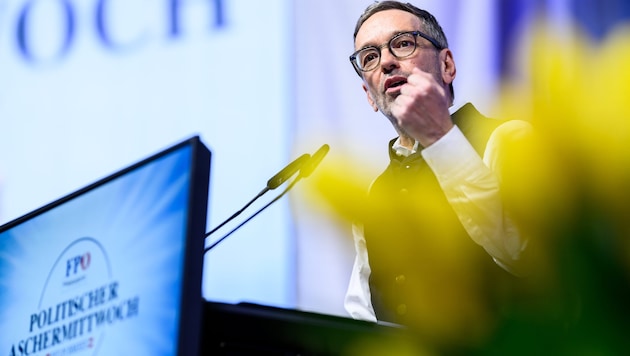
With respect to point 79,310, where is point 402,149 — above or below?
above

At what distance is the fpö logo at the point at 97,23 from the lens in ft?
7.68

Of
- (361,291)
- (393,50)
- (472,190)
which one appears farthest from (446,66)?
(472,190)

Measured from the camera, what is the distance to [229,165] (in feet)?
6.96

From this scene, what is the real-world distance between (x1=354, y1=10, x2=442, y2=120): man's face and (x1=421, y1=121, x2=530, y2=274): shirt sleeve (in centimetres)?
33

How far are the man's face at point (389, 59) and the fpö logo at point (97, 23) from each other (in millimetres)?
830

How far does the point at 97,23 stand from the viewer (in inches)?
97.8

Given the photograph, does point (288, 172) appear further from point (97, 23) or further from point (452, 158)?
point (97, 23)

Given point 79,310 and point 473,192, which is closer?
point 79,310

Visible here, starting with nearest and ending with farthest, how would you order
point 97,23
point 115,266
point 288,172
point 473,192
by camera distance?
point 115,266, point 473,192, point 288,172, point 97,23

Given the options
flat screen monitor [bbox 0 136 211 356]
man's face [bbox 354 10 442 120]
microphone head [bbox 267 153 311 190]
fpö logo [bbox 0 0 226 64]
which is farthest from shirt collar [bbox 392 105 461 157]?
fpö logo [bbox 0 0 226 64]

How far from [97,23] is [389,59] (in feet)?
4.27

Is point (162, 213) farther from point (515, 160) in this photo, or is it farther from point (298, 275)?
point (298, 275)

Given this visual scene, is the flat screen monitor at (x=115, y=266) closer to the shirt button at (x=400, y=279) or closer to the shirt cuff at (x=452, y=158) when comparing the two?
the shirt cuff at (x=452, y=158)

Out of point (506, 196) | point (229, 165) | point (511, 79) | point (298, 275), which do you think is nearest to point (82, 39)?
point (229, 165)
